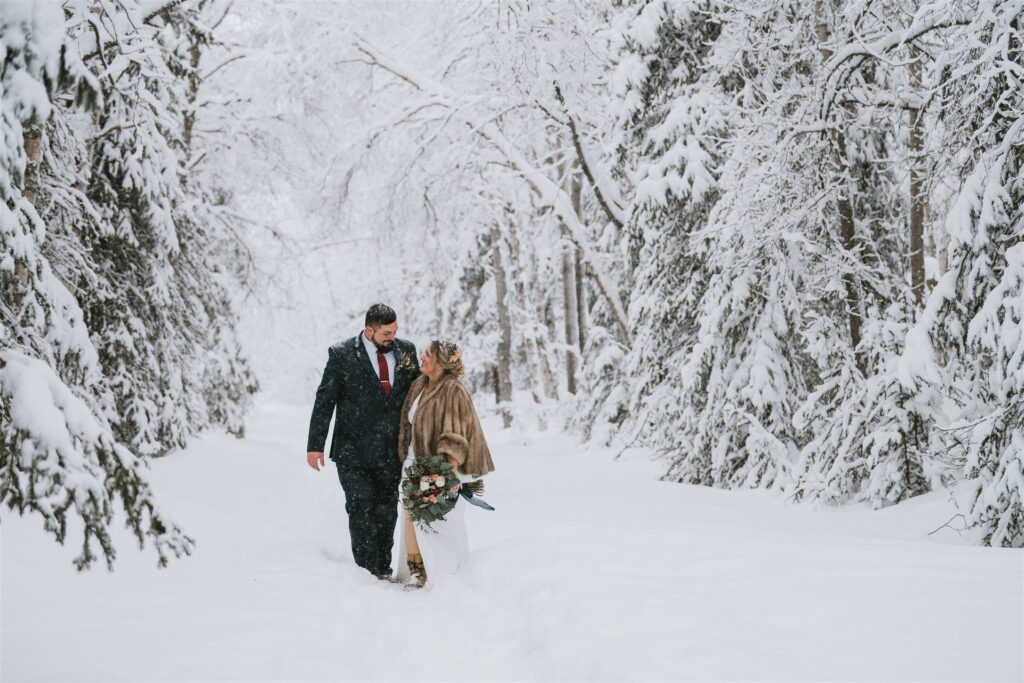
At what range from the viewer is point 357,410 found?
607 cm

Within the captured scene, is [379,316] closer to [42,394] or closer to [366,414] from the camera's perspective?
[366,414]

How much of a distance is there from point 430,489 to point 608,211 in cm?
791

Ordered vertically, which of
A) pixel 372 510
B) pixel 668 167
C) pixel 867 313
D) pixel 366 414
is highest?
pixel 668 167

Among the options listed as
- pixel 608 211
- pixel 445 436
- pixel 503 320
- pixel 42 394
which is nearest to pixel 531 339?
pixel 503 320

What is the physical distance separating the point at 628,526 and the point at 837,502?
115 inches

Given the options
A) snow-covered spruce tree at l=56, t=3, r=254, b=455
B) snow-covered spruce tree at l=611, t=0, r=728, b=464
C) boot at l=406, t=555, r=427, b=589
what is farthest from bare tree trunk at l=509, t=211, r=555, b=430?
boot at l=406, t=555, r=427, b=589

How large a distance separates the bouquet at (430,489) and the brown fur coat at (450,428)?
99 millimetres

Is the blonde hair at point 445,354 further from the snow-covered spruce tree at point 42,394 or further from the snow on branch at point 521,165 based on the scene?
the snow on branch at point 521,165

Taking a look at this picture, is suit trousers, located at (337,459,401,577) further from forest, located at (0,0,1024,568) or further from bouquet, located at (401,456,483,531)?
forest, located at (0,0,1024,568)

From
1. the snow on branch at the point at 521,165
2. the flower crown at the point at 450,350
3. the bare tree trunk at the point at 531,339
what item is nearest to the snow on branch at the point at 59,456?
the flower crown at the point at 450,350

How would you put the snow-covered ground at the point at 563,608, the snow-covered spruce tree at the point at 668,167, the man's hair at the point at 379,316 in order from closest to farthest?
the snow-covered ground at the point at 563,608 < the man's hair at the point at 379,316 < the snow-covered spruce tree at the point at 668,167

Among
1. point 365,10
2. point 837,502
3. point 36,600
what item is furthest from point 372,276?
point 36,600

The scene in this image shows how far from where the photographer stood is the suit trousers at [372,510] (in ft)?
20.0

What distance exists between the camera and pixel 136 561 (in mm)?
5789
